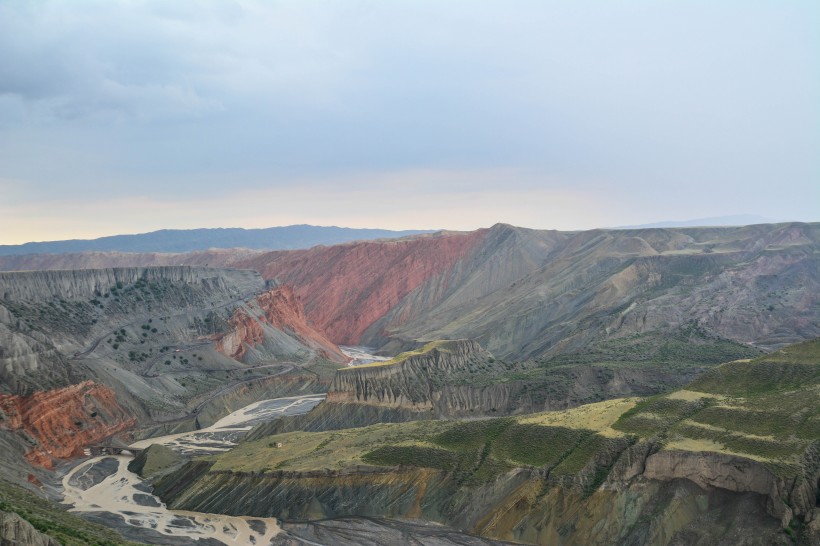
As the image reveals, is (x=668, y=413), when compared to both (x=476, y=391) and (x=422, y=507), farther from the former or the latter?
(x=476, y=391)

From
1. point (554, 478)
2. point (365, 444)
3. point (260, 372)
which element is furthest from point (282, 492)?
point (260, 372)

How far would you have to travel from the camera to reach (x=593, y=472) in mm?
52688

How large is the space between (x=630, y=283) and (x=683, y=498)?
93812mm

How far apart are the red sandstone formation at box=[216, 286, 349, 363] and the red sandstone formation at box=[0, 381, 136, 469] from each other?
35.4 m

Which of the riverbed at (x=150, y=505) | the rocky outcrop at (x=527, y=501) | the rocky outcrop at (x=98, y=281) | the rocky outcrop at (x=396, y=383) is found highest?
the rocky outcrop at (x=98, y=281)

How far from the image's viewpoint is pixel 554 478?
5341 cm

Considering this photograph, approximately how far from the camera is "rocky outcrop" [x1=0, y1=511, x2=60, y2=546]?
32.5 meters

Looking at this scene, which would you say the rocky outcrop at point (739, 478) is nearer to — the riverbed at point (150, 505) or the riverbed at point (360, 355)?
the riverbed at point (150, 505)

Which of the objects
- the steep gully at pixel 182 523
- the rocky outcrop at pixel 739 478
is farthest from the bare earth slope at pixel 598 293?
the steep gully at pixel 182 523

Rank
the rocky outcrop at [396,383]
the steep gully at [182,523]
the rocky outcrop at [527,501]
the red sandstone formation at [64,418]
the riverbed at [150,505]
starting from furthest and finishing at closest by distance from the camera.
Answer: the rocky outcrop at [396,383], the red sandstone formation at [64,418], the riverbed at [150,505], the steep gully at [182,523], the rocky outcrop at [527,501]

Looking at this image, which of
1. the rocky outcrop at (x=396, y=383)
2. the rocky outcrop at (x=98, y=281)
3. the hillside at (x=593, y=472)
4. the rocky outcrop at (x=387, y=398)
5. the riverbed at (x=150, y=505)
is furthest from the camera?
the rocky outcrop at (x=98, y=281)

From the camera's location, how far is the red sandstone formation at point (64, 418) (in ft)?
253

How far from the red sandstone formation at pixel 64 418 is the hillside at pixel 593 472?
18110 mm

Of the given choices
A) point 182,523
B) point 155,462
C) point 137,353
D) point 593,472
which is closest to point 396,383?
point 155,462
